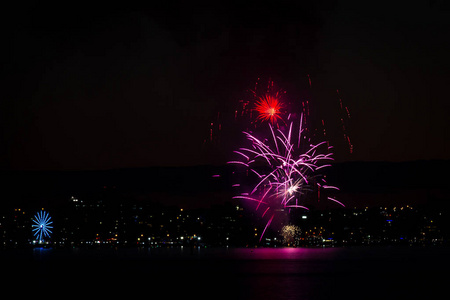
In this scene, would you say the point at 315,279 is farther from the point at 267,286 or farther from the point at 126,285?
the point at 126,285

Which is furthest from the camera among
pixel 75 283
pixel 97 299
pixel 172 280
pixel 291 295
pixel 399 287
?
pixel 172 280

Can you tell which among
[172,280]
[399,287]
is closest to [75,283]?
[172,280]

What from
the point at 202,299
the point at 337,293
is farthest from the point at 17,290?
the point at 337,293

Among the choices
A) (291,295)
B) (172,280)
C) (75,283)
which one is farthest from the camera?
(172,280)

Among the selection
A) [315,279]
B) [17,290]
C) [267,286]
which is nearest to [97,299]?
[17,290]

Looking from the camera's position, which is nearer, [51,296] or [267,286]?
[51,296]

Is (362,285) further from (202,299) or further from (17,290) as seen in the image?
(17,290)

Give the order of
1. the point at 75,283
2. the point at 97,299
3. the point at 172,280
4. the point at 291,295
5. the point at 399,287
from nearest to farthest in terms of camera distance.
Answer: the point at 97,299 < the point at 291,295 < the point at 399,287 < the point at 75,283 < the point at 172,280

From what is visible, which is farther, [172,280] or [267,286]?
[172,280]

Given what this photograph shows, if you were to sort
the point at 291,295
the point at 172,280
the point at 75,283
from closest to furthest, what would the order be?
the point at 291,295 < the point at 75,283 < the point at 172,280
